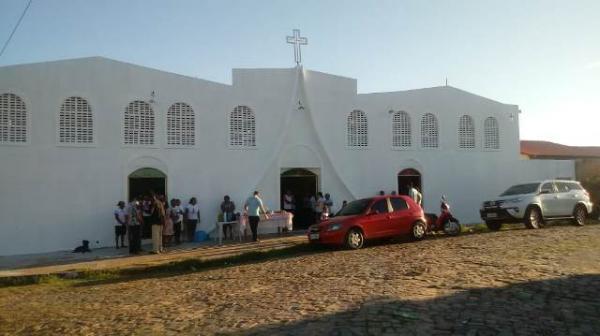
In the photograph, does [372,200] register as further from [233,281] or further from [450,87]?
[450,87]

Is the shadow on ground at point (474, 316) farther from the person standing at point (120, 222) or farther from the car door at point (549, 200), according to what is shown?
the person standing at point (120, 222)

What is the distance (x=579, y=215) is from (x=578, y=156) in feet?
63.2

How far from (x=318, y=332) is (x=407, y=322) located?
120 centimetres

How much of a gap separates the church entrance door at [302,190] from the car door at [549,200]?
824 centimetres

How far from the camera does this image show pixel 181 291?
9.27 metres

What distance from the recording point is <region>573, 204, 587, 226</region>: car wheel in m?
18.4

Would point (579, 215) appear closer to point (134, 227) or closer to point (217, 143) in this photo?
point (217, 143)

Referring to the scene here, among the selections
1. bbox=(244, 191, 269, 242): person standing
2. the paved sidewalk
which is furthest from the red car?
bbox=(244, 191, 269, 242): person standing

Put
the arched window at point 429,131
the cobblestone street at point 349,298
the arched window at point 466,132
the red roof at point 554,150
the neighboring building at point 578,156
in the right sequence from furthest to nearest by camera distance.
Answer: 1. the red roof at point 554,150
2. the neighboring building at point 578,156
3. the arched window at point 466,132
4. the arched window at point 429,131
5. the cobblestone street at point 349,298

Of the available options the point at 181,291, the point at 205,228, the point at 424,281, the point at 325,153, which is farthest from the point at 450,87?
the point at 181,291

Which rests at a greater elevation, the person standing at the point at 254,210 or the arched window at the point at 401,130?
the arched window at the point at 401,130

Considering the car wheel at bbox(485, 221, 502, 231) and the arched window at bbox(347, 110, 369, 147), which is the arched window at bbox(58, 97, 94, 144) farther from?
the car wheel at bbox(485, 221, 502, 231)

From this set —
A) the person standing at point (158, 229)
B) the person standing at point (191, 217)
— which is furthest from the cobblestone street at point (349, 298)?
the person standing at point (191, 217)

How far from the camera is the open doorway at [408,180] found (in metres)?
21.3
